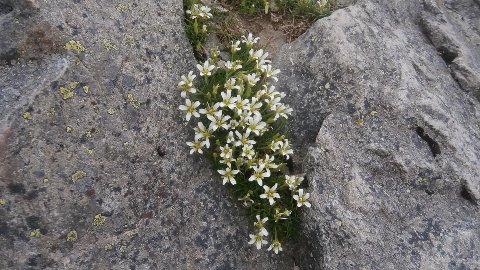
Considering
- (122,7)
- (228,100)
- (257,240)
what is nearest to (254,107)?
(228,100)

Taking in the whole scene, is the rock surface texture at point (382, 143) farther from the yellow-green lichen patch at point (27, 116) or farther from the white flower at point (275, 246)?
the yellow-green lichen patch at point (27, 116)

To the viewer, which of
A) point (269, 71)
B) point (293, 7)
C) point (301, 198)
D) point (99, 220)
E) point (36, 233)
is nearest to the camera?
point (36, 233)

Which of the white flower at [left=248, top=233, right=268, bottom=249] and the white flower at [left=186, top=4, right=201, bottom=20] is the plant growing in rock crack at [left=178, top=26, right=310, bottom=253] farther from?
the white flower at [left=186, top=4, right=201, bottom=20]

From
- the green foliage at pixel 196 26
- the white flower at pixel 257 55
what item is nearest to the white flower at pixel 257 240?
the white flower at pixel 257 55

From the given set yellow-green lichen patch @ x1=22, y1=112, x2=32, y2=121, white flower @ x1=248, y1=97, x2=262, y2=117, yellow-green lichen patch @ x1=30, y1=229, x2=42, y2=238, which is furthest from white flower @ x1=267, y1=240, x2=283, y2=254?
yellow-green lichen patch @ x1=22, y1=112, x2=32, y2=121

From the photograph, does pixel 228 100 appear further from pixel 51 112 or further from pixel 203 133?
pixel 51 112

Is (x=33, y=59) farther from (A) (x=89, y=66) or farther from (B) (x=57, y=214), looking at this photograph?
(B) (x=57, y=214)
